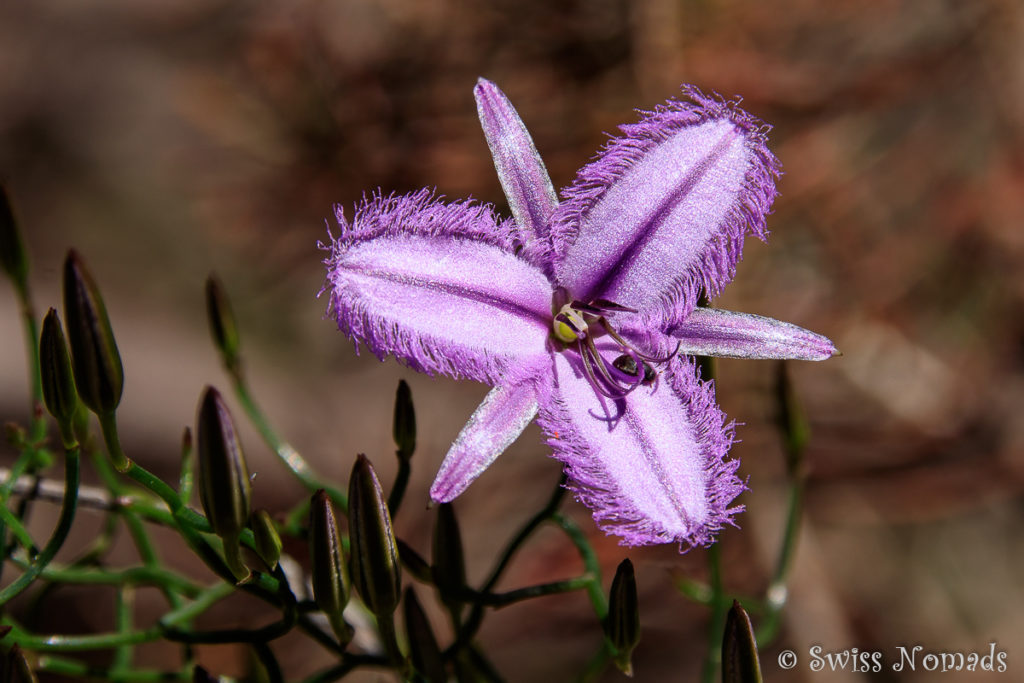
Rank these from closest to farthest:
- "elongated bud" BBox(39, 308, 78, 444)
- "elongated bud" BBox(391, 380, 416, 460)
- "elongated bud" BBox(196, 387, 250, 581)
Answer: "elongated bud" BBox(196, 387, 250, 581), "elongated bud" BBox(39, 308, 78, 444), "elongated bud" BBox(391, 380, 416, 460)

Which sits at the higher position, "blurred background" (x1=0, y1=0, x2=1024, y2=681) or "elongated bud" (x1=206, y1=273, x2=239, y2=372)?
"blurred background" (x1=0, y1=0, x2=1024, y2=681)

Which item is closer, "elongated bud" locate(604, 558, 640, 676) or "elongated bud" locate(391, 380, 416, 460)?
"elongated bud" locate(604, 558, 640, 676)

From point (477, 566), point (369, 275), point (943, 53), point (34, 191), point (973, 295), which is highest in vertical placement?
point (943, 53)

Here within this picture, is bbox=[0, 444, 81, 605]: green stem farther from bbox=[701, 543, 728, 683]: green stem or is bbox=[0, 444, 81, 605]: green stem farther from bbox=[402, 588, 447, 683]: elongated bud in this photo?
bbox=[701, 543, 728, 683]: green stem

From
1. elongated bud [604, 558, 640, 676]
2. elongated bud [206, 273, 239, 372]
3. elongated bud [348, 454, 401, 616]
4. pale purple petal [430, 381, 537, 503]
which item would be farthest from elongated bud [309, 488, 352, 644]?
elongated bud [206, 273, 239, 372]

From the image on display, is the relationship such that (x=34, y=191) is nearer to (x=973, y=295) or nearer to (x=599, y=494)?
(x=599, y=494)

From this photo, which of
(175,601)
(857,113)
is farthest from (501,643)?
(857,113)

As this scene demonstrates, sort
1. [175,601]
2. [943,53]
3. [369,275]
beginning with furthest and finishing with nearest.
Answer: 1. [943,53]
2. [175,601]
3. [369,275]

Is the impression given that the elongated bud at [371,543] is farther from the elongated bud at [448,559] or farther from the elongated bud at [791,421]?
the elongated bud at [791,421]
